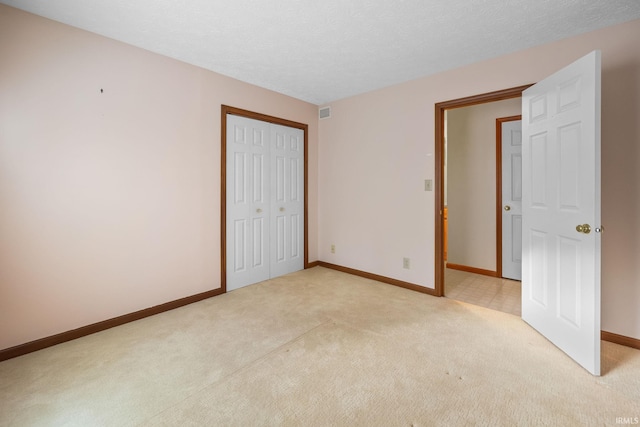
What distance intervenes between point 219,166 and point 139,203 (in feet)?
3.00

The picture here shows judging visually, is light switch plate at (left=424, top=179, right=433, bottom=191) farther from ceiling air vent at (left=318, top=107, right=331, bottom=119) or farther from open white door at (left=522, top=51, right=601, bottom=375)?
ceiling air vent at (left=318, top=107, right=331, bottom=119)

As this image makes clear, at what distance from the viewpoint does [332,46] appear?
2.59 meters

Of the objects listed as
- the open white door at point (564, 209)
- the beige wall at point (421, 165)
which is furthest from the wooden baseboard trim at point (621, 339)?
the open white door at point (564, 209)

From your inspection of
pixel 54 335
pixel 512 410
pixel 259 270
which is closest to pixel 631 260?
pixel 512 410

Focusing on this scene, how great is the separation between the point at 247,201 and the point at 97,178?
1528 mm

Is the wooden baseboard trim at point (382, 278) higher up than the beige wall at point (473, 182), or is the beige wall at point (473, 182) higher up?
the beige wall at point (473, 182)

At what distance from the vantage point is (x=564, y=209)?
2119 mm

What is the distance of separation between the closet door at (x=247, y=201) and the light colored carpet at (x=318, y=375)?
87 centimetres

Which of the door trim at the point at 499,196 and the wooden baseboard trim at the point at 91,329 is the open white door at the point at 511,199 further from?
the wooden baseboard trim at the point at 91,329

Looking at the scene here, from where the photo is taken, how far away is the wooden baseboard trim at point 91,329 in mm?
2109

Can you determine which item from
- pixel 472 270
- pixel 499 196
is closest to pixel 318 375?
pixel 472 270

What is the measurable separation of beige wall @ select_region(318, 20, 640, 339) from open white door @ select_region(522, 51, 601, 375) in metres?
0.44

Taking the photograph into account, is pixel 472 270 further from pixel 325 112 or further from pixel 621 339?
pixel 325 112

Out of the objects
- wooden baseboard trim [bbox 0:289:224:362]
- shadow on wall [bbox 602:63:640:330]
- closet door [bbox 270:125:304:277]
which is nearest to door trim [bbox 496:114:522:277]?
shadow on wall [bbox 602:63:640:330]
